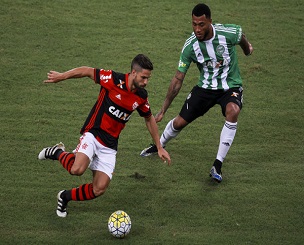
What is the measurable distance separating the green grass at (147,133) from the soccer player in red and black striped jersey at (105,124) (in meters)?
0.37

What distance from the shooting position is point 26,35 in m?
13.0

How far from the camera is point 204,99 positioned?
30.3ft

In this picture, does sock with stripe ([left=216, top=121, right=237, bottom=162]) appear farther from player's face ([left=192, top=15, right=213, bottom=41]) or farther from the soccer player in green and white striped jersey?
player's face ([left=192, top=15, right=213, bottom=41])

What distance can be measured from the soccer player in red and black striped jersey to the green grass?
0.37 meters

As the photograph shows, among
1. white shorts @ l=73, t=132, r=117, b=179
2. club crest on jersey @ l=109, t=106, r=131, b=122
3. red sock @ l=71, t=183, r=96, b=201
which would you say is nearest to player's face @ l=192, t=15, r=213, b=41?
club crest on jersey @ l=109, t=106, r=131, b=122

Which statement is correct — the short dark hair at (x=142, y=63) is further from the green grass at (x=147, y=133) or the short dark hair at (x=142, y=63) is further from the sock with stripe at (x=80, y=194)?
the green grass at (x=147, y=133)

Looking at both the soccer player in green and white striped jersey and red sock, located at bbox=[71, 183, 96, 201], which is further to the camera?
the soccer player in green and white striped jersey

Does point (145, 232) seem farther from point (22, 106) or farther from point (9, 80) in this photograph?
point (9, 80)

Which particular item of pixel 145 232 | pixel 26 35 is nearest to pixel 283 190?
pixel 145 232

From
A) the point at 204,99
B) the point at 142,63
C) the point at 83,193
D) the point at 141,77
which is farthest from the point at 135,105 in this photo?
the point at 204,99

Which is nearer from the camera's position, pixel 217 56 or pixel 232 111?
pixel 232 111

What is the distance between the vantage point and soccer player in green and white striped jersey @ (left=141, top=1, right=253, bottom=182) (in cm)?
895

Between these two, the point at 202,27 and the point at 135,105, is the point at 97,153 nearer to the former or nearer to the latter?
the point at 135,105

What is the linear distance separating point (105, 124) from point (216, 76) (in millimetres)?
1930
